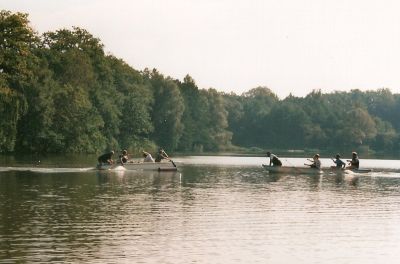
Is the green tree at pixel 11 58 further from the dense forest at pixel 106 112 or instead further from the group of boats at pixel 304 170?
the group of boats at pixel 304 170

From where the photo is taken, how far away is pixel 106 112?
109 m

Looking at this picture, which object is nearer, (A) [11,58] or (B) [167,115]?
(A) [11,58]

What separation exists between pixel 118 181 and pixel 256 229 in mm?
23409

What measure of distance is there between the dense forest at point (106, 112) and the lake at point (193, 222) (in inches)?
1172

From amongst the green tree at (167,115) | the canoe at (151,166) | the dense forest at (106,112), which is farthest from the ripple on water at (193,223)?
the green tree at (167,115)

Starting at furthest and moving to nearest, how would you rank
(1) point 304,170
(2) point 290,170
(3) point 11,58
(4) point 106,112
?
1. (4) point 106,112
2. (3) point 11,58
3. (2) point 290,170
4. (1) point 304,170

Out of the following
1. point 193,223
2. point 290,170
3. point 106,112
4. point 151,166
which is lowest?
point 193,223

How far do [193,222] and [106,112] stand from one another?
8244cm

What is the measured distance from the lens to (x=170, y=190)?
137ft

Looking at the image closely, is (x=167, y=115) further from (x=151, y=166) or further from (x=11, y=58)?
(x=151, y=166)

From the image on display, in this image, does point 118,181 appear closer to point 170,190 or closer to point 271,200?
point 170,190

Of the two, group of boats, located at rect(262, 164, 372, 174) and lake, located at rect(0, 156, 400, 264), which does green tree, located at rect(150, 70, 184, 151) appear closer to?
group of boats, located at rect(262, 164, 372, 174)

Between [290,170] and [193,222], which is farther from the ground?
[290,170]

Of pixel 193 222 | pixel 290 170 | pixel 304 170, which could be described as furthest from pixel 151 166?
pixel 193 222
